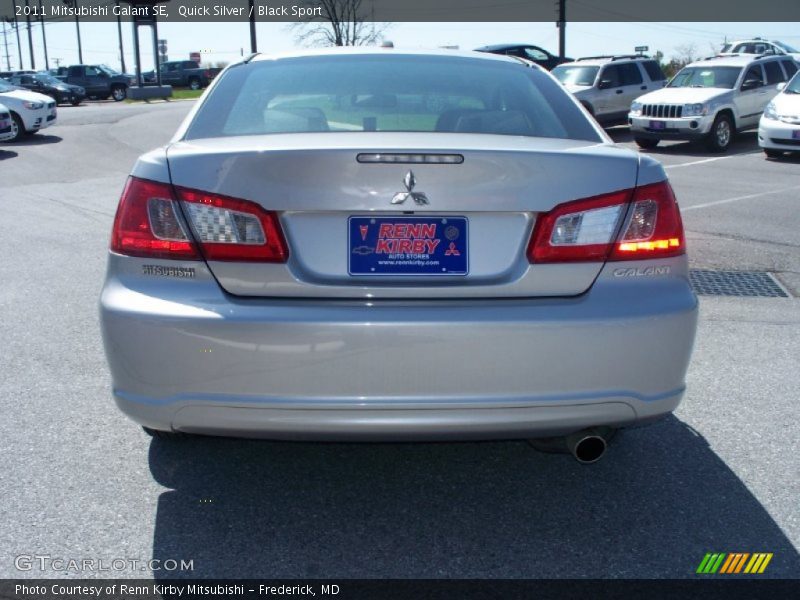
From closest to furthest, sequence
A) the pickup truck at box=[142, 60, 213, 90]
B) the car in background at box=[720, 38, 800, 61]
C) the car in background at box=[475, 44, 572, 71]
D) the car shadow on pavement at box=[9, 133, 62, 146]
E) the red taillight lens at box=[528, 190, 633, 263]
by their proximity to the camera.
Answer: the red taillight lens at box=[528, 190, 633, 263], the car shadow on pavement at box=[9, 133, 62, 146], the car in background at box=[475, 44, 572, 71], the car in background at box=[720, 38, 800, 61], the pickup truck at box=[142, 60, 213, 90]

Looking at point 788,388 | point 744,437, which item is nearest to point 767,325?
point 788,388

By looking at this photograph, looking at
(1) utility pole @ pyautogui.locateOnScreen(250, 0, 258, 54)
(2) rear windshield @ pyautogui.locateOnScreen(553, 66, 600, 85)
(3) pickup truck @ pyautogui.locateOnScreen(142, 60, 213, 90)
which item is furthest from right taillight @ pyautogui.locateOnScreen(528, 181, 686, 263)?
(3) pickup truck @ pyautogui.locateOnScreen(142, 60, 213, 90)

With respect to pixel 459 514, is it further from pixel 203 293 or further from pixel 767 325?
pixel 767 325

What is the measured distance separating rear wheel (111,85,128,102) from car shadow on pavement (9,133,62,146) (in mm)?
27349

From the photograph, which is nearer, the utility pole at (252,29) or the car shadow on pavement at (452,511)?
the car shadow on pavement at (452,511)

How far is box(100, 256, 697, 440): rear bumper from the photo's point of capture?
9.35 feet

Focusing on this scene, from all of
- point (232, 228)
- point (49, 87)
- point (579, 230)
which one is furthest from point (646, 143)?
point (49, 87)

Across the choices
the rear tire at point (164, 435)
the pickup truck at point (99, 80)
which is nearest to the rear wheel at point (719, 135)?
the rear tire at point (164, 435)

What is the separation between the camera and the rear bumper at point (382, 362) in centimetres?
285

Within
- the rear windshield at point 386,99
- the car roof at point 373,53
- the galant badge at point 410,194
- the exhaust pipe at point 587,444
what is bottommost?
the exhaust pipe at point 587,444

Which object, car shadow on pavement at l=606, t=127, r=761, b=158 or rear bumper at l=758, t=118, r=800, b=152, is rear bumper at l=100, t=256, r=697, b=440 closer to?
rear bumper at l=758, t=118, r=800, b=152

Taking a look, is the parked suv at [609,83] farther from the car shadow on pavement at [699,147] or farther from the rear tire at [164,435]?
the rear tire at [164,435]

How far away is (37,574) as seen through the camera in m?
2.96

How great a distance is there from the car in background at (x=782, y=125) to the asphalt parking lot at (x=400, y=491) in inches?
469
